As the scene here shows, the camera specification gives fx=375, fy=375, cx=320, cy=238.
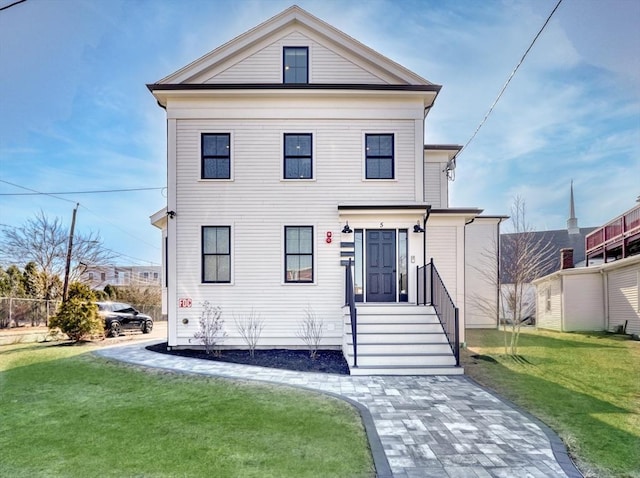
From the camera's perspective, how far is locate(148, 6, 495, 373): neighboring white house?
10055 mm

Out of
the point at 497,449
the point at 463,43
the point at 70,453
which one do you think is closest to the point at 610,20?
the point at 463,43

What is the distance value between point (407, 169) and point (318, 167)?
2.47 meters

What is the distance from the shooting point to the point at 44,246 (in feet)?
70.3

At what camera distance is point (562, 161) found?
12.3 m

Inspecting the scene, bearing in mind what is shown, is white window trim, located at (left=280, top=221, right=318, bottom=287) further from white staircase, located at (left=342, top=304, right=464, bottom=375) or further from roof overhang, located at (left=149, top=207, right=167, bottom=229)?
roof overhang, located at (left=149, top=207, right=167, bottom=229)

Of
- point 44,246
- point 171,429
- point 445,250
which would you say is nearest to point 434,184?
point 445,250

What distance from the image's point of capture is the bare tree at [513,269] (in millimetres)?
10266

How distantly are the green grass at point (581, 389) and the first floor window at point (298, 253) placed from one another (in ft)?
14.9

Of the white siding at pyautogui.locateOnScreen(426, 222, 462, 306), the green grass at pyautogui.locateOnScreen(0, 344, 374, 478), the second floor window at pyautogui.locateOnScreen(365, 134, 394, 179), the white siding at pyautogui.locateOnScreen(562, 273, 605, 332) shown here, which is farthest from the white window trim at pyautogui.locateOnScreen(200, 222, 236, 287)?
the white siding at pyautogui.locateOnScreen(562, 273, 605, 332)

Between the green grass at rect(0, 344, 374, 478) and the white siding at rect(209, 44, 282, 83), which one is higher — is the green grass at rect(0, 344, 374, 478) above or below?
below

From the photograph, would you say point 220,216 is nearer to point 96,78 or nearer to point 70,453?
point 70,453

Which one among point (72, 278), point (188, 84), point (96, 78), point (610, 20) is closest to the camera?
point (610, 20)

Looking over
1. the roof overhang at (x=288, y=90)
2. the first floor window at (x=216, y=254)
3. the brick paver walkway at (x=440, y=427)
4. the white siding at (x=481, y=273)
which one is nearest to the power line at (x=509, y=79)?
the roof overhang at (x=288, y=90)

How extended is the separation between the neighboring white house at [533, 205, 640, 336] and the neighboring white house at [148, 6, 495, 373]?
9834mm
